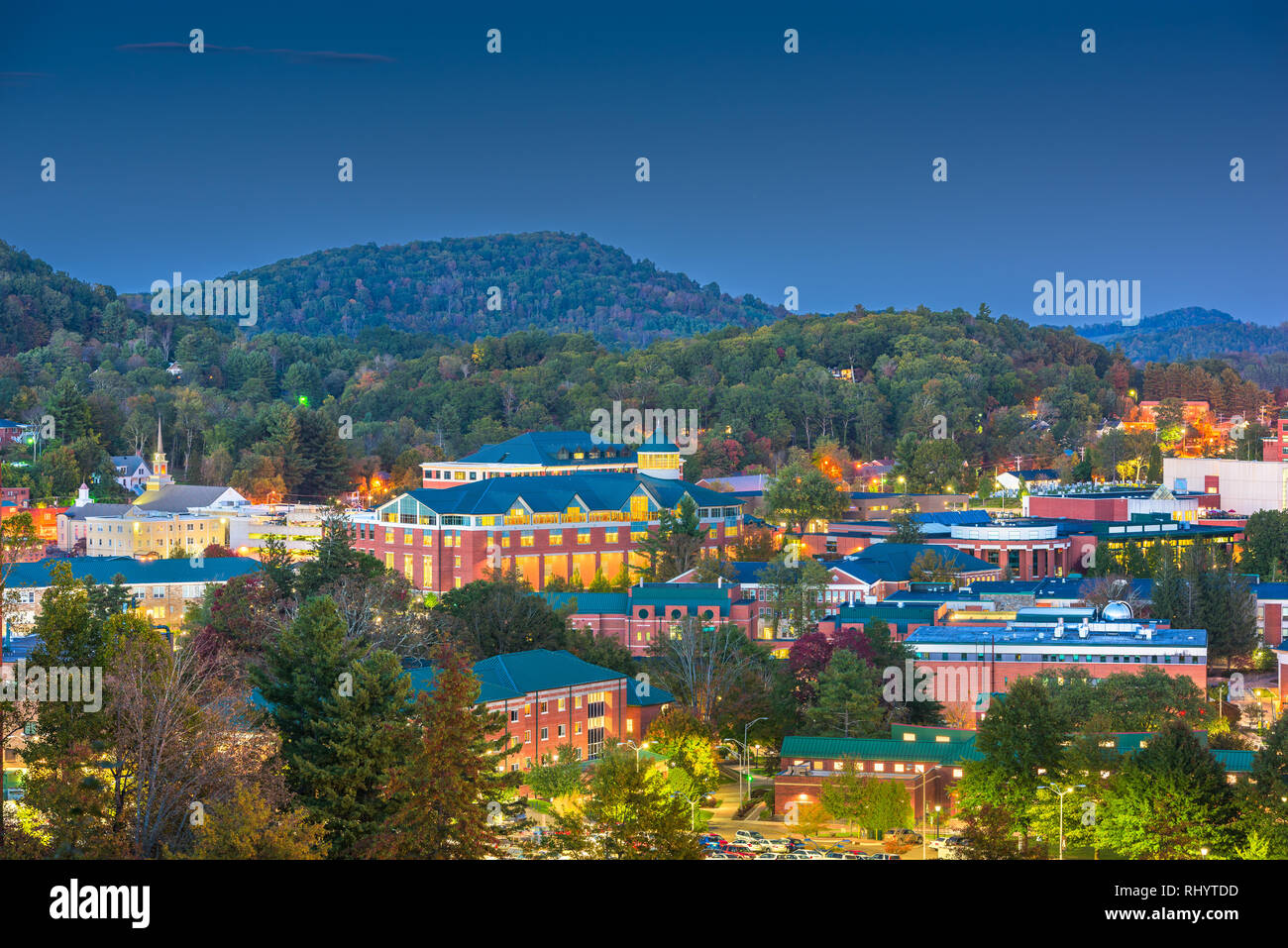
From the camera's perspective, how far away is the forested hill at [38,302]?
128875mm

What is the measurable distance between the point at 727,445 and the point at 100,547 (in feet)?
132

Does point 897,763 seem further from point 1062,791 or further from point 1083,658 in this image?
point 1083,658

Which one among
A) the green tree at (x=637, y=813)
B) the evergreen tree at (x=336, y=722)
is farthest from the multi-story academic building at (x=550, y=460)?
the evergreen tree at (x=336, y=722)

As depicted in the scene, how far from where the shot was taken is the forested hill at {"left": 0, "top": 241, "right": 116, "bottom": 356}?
5074 inches

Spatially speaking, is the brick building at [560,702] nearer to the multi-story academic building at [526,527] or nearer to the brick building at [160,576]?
the multi-story academic building at [526,527]

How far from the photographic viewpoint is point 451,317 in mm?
194250

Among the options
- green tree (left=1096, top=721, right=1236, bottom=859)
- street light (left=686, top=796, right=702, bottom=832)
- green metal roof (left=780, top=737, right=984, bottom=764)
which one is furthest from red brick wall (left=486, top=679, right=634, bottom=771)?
green tree (left=1096, top=721, right=1236, bottom=859)

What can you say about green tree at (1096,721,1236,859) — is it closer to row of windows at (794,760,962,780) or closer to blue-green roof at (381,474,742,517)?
row of windows at (794,760,962,780)
